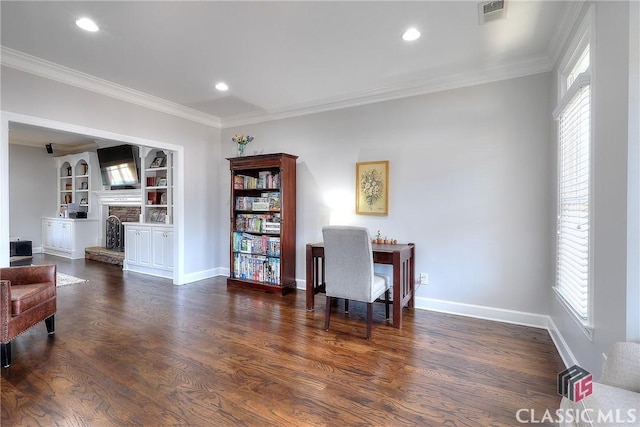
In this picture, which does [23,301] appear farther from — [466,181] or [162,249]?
[466,181]

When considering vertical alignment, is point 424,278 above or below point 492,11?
below

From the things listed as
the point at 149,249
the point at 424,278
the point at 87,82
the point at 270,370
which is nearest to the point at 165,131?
the point at 87,82

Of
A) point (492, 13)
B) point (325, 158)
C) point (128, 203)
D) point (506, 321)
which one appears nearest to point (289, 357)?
point (506, 321)

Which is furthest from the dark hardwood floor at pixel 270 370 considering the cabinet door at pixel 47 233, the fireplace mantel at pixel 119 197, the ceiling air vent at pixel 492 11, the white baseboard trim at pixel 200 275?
the cabinet door at pixel 47 233

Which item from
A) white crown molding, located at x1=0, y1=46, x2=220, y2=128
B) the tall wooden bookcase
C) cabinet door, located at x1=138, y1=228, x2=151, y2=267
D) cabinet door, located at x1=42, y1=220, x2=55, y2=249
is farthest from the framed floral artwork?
cabinet door, located at x1=42, y1=220, x2=55, y2=249

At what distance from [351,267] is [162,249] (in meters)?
3.67

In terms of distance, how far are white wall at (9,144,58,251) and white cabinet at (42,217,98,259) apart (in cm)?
30

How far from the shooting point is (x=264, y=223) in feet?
14.5

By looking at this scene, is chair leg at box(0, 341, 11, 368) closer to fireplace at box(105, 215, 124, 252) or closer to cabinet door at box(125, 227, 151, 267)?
cabinet door at box(125, 227, 151, 267)

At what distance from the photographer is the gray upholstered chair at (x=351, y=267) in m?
2.80

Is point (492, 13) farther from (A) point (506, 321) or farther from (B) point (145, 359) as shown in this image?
(B) point (145, 359)

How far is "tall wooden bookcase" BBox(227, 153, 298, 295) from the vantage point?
13.8 ft

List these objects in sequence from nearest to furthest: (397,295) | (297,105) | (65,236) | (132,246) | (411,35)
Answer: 1. (411,35)
2. (397,295)
3. (297,105)
4. (132,246)
5. (65,236)

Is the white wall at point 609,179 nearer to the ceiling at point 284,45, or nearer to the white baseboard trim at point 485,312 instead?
the ceiling at point 284,45
